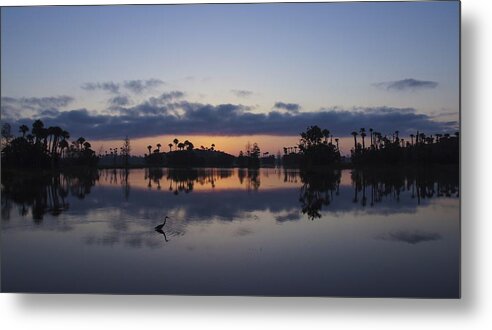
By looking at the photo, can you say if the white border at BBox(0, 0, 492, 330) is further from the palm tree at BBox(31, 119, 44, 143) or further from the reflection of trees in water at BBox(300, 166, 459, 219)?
the palm tree at BBox(31, 119, 44, 143)

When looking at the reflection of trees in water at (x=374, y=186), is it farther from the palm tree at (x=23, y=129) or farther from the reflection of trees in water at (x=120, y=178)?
the palm tree at (x=23, y=129)

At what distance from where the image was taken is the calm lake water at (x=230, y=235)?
140 inches

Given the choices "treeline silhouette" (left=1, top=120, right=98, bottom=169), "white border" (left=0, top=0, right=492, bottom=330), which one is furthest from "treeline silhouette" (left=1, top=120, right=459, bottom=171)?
"white border" (left=0, top=0, right=492, bottom=330)

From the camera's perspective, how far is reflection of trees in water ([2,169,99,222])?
12.0 feet

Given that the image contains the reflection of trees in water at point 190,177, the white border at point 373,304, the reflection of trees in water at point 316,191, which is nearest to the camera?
the white border at point 373,304

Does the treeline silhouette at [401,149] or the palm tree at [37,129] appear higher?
the palm tree at [37,129]

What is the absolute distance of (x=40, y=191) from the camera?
371 cm

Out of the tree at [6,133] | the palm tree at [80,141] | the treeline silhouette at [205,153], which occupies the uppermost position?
the tree at [6,133]

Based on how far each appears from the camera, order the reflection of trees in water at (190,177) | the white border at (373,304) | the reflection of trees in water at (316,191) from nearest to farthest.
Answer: the white border at (373,304) < the reflection of trees in water at (316,191) < the reflection of trees in water at (190,177)

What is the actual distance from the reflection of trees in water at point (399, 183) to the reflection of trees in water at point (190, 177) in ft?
2.61

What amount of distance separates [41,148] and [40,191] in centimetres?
26

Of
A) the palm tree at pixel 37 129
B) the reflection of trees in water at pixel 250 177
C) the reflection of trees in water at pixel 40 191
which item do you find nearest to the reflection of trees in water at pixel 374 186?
the reflection of trees in water at pixel 250 177

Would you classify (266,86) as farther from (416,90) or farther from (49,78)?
(49,78)

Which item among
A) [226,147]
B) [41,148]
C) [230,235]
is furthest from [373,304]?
[41,148]
